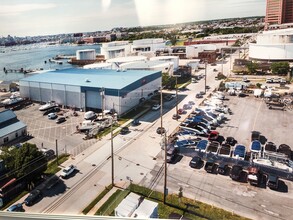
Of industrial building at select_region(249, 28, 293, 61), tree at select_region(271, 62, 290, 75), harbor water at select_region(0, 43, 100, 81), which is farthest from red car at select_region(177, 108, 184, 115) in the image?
harbor water at select_region(0, 43, 100, 81)

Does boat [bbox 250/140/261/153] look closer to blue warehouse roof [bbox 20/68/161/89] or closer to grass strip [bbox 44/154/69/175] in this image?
grass strip [bbox 44/154/69/175]

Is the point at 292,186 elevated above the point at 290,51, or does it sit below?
below

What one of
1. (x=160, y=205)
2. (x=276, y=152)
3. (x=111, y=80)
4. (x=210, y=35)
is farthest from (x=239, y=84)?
(x=210, y=35)

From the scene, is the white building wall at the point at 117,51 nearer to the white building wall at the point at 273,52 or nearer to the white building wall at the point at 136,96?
the white building wall at the point at 273,52

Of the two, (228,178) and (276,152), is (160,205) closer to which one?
(228,178)

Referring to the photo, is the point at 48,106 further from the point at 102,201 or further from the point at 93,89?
the point at 102,201

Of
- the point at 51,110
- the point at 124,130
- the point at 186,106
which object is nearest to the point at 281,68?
the point at 186,106

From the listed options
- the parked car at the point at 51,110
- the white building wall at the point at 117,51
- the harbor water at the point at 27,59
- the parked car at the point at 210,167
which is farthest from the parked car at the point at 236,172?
the white building wall at the point at 117,51
